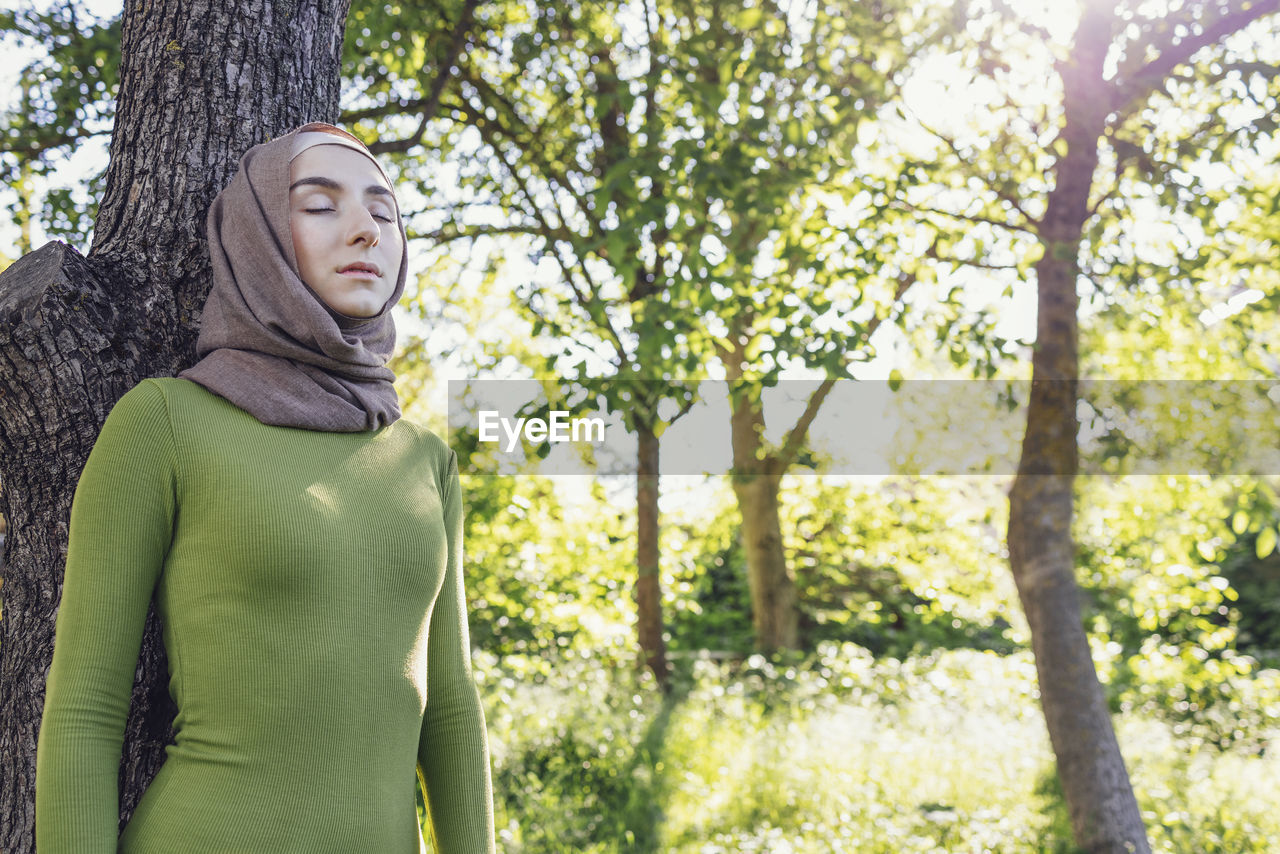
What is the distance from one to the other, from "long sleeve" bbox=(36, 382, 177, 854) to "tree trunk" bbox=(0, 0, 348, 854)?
0.31 m

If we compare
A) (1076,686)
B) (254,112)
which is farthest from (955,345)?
(254,112)

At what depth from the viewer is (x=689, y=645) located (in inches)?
482

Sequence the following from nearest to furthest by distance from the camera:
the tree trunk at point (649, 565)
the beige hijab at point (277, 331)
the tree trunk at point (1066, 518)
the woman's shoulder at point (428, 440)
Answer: the beige hijab at point (277, 331) → the woman's shoulder at point (428, 440) → the tree trunk at point (1066, 518) → the tree trunk at point (649, 565)

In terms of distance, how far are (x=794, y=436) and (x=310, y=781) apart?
8.90 m

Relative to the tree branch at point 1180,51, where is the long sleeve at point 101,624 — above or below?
below

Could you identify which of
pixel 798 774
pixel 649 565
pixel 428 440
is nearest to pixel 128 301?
pixel 428 440

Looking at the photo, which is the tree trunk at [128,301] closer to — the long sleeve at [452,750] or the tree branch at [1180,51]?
the long sleeve at [452,750]

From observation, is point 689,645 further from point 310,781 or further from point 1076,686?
point 310,781

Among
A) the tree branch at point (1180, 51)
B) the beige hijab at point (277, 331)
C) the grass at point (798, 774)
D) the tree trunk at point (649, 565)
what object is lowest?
the grass at point (798, 774)

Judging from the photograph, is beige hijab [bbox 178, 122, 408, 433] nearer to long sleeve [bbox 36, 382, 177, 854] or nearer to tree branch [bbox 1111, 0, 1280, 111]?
long sleeve [bbox 36, 382, 177, 854]

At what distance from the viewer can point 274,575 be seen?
1.31 m

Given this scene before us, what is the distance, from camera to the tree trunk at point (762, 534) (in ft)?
33.3

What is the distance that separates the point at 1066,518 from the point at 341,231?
475cm

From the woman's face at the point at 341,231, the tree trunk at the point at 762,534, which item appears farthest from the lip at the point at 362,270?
the tree trunk at the point at 762,534
